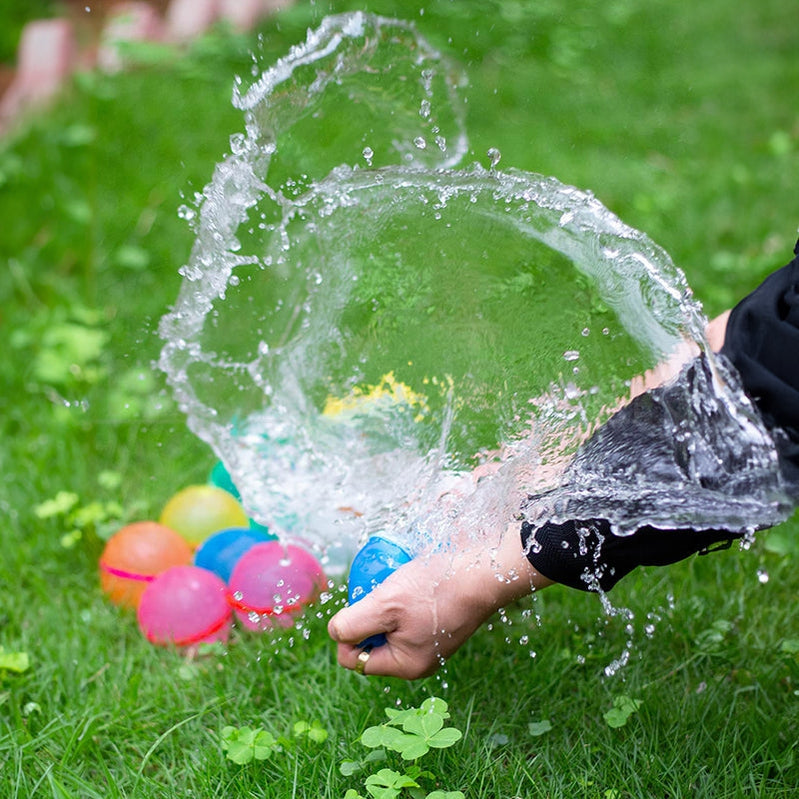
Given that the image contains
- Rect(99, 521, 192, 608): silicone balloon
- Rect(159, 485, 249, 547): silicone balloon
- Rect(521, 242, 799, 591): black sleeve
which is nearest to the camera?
Rect(521, 242, 799, 591): black sleeve

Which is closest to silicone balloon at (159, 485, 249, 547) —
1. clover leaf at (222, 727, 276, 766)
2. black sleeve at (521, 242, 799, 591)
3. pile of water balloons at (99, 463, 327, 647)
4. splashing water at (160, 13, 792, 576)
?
pile of water balloons at (99, 463, 327, 647)

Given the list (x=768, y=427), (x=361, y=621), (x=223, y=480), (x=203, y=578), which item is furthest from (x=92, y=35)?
(x=768, y=427)

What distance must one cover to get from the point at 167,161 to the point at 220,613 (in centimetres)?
240

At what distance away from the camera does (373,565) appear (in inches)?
74.9

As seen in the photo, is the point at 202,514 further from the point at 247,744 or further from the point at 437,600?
the point at 437,600

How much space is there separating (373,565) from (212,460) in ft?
3.09

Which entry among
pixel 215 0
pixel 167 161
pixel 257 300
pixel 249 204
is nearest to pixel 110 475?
pixel 257 300

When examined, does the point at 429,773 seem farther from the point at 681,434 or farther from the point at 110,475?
the point at 110,475

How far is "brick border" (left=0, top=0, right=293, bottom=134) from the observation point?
177 inches

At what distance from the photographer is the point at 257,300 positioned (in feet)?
7.96

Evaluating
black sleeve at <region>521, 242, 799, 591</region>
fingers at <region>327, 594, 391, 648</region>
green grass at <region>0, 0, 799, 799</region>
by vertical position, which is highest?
black sleeve at <region>521, 242, 799, 591</region>

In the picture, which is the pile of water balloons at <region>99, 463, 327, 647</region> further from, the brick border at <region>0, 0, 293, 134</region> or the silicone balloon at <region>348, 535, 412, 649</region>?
the brick border at <region>0, 0, 293, 134</region>

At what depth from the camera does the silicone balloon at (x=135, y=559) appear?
7.38ft

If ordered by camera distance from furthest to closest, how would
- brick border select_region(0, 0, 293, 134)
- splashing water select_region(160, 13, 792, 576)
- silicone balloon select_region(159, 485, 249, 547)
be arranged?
brick border select_region(0, 0, 293, 134) → silicone balloon select_region(159, 485, 249, 547) → splashing water select_region(160, 13, 792, 576)
